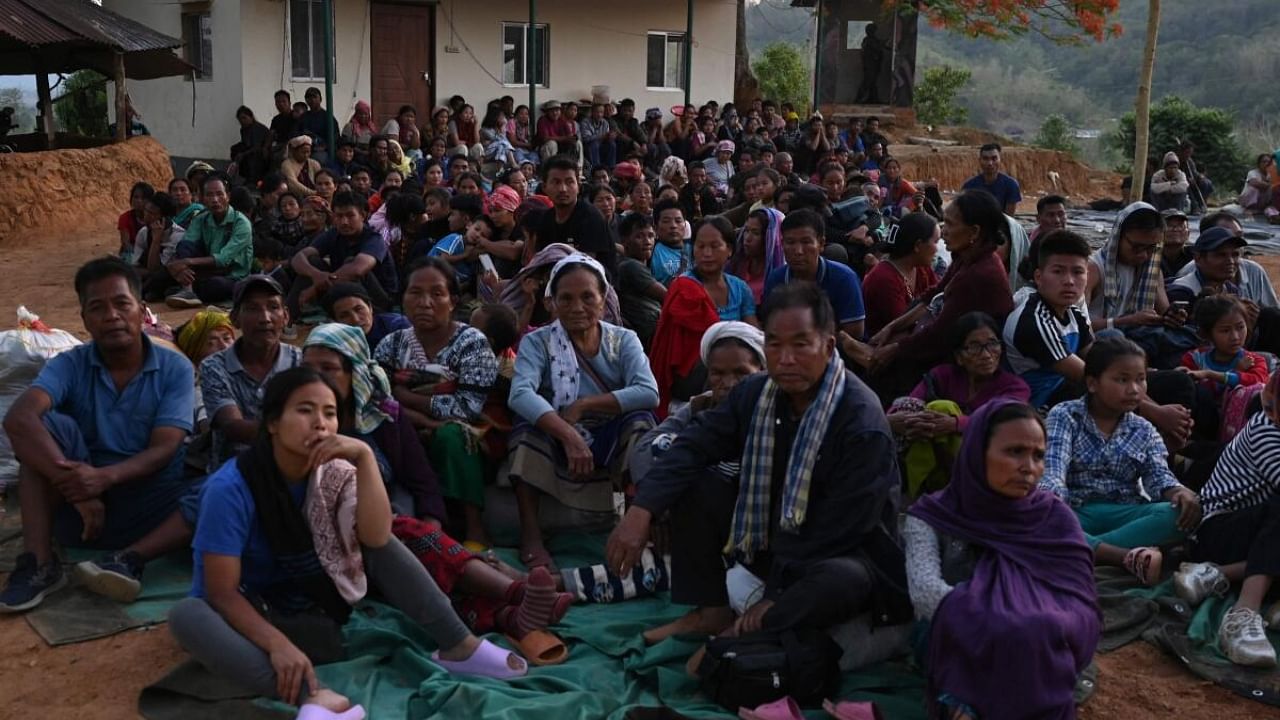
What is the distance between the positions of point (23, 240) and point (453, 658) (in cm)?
1074

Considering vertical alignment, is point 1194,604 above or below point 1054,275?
below

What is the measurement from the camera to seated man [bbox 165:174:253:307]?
9.13 metres

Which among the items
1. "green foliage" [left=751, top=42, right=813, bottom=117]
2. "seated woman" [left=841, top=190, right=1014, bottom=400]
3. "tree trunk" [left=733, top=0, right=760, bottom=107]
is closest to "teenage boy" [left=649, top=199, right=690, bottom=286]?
"seated woman" [left=841, top=190, right=1014, bottom=400]

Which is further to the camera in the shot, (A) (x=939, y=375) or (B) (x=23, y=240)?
(B) (x=23, y=240)

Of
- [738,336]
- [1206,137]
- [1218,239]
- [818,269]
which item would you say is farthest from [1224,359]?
[1206,137]

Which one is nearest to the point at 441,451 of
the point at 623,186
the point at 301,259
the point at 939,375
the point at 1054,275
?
the point at 939,375

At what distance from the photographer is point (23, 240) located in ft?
40.1

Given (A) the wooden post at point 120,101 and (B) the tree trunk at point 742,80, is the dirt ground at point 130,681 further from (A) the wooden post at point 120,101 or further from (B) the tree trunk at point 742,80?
(B) the tree trunk at point 742,80

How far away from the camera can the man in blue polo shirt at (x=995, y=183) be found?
10.6m

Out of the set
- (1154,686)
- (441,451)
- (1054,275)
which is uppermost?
(1054,275)

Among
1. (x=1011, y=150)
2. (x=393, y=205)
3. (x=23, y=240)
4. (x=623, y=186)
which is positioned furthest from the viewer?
(x=1011, y=150)

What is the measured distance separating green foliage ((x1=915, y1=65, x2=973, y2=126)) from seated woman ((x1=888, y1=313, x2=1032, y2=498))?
23060 mm

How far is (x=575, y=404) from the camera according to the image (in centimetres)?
460

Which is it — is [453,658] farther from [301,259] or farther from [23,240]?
[23,240]
